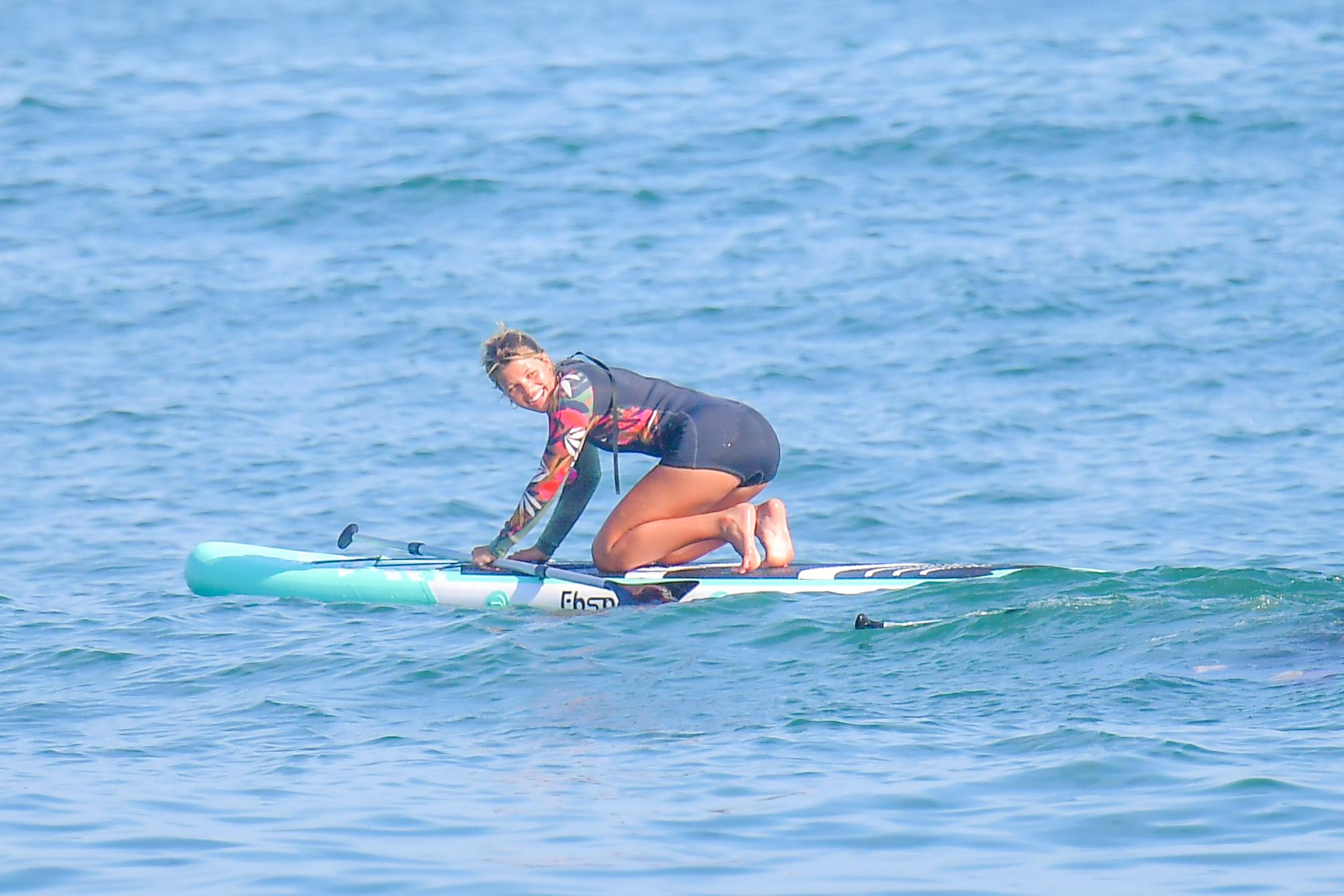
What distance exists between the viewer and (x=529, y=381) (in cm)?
758

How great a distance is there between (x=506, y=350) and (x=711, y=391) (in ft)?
16.8

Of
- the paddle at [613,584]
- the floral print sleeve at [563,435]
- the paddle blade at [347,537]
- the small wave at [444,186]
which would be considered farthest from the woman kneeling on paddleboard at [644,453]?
the small wave at [444,186]

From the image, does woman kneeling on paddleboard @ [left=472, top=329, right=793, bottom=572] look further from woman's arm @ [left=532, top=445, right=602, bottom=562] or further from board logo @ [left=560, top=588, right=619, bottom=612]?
board logo @ [left=560, top=588, right=619, bottom=612]

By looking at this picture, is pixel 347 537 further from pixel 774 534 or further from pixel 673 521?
pixel 774 534

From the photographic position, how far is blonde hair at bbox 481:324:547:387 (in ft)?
24.7

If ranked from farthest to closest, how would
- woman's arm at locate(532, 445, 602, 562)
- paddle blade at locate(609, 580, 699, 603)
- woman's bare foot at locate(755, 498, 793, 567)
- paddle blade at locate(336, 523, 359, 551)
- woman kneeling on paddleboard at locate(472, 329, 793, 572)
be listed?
paddle blade at locate(336, 523, 359, 551), woman's arm at locate(532, 445, 602, 562), woman's bare foot at locate(755, 498, 793, 567), paddle blade at locate(609, 580, 699, 603), woman kneeling on paddleboard at locate(472, 329, 793, 572)

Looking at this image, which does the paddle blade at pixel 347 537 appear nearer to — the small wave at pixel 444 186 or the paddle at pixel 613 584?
the paddle at pixel 613 584

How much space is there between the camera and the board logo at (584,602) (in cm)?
805

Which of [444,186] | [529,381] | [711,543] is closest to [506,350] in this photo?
[529,381]

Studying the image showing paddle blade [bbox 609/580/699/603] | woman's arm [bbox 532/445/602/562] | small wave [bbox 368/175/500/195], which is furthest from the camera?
small wave [bbox 368/175/500/195]

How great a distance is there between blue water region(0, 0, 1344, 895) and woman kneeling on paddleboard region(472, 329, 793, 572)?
0.45m

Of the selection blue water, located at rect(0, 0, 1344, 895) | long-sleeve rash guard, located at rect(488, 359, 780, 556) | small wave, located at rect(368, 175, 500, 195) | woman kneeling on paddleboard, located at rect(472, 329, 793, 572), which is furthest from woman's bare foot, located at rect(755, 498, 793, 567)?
small wave, located at rect(368, 175, 500, 195)

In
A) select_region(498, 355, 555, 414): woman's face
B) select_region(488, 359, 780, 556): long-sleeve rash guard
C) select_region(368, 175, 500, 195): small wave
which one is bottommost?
select_region(488, 359, 780, 556): long-sleeve rash guard

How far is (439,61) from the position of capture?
23.7 metres
